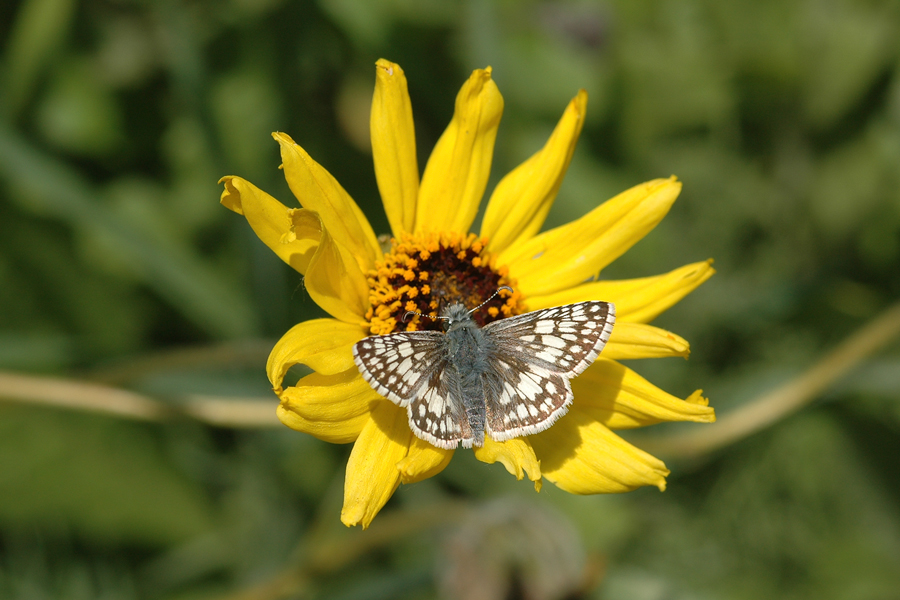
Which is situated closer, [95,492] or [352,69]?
[95,492]

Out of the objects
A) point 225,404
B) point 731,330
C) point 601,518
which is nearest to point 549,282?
point 225,404

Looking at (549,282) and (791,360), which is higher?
(549,282)

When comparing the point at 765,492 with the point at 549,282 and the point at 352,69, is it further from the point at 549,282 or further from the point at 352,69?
the point at 352,69

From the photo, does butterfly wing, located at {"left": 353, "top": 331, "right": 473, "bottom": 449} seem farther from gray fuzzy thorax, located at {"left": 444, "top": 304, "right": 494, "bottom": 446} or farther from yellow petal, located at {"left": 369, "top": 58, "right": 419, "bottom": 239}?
yellow petal, located at {"left": 369, "top": 58, "right": 419, "bottom": 239}

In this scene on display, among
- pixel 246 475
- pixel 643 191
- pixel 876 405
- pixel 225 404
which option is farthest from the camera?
pixel 876 405

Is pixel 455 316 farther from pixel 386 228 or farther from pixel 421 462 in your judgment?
pixel 386 228

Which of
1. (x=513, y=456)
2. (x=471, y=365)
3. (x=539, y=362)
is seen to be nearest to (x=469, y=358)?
(x=471, y=365)

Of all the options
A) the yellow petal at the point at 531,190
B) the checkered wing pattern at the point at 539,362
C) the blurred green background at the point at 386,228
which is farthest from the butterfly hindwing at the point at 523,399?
the blurred green background at the point at 386,228

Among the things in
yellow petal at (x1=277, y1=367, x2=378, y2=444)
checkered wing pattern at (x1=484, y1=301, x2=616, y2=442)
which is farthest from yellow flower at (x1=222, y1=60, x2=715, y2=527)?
checkered wing pattern at (x1=484, y1=301, x2=616, y2=442)
